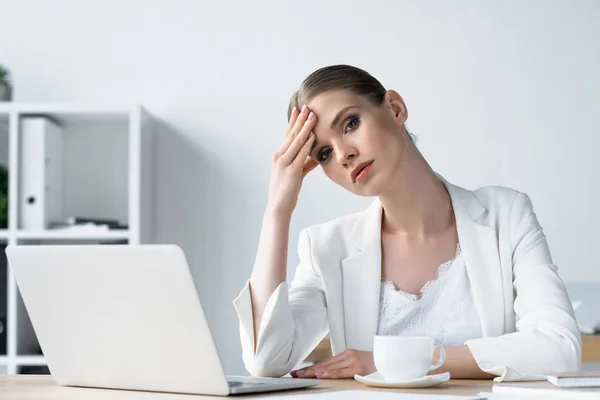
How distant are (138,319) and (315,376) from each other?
17.5 inches

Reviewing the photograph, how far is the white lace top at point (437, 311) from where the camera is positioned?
1917mm

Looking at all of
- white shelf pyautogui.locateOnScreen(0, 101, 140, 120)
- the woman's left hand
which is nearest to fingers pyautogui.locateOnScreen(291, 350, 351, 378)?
the woman's left hand

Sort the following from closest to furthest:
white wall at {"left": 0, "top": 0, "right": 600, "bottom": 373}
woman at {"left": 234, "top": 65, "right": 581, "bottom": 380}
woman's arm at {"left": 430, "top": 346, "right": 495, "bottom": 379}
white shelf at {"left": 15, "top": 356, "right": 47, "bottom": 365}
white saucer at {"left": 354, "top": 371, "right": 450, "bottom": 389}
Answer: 1. white saucer at {"left": 354, "top": 371, "right": 450, "bottom": 389}
2. woman's arm at {"left": 430, "top": 346, "right": 495, "bottom": 379}
3. woman at {"left": 234, "top": 65, "right": 581, "bottom": 380}
4. white shelf at {"left": 15, "top": 356, "right": 47, "bottom": 365}
5. white wall at {"left": 0, "top": 0, "right": 600, "bottom": 373}

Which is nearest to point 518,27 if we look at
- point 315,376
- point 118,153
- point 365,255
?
point 118,153

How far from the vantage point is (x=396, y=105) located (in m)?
2.02

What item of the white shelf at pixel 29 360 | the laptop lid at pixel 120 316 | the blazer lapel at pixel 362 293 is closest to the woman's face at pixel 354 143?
the blazer lapel at pixel 362 293

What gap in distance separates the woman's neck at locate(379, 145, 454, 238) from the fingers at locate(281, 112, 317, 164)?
23cm

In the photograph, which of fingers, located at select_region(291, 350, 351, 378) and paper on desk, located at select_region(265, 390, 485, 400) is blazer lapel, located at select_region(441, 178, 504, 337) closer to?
fingers, located at select_region(291, 350, 351, 378)

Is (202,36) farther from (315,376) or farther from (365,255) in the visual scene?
(315,376)

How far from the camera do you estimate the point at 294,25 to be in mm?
3740

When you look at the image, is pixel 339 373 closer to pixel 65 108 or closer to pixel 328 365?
pixel 328 365

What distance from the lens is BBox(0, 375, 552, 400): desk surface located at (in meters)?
1.24

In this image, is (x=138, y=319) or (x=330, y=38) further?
(x=330, y=38)

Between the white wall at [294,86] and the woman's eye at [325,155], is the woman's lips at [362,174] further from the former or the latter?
the white wall at [294,86]
